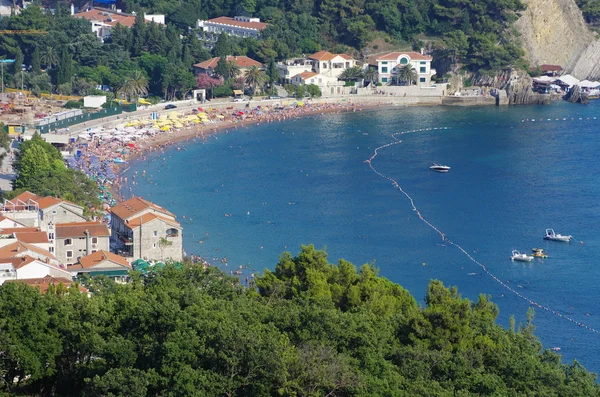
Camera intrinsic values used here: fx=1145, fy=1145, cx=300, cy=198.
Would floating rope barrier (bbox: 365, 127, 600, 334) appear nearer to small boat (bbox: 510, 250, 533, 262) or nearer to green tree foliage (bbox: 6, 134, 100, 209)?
small boat (bbox: 510, 250, 533, 262)

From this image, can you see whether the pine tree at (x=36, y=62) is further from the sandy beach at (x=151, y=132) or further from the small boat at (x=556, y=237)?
the small boat at (x=556, y=237)

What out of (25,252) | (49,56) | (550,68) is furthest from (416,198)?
(550,68)

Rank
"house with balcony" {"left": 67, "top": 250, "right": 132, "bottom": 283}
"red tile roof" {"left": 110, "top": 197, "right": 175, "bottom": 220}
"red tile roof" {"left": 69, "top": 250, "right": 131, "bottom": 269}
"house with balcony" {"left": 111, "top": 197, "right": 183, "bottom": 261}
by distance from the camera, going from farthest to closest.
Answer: "red tile roof" {"left": 110, "top": 197, "right": 175, "bottom": 220} < "house with balcony" {"left": 111, "top": 197, "right": 183, "bottom": 261} < "red tile roof" {"left": 69, "top": 250, "right": 131, "bottom": 269} < "house with balcony" {"left": 67, "top": 250, "right": 132, "bottom": 283}

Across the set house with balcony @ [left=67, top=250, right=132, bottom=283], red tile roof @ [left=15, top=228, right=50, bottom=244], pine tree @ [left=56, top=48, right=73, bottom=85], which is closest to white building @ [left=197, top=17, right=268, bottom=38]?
pine tree @ [left=56, top=48, right=73, bottom=85]

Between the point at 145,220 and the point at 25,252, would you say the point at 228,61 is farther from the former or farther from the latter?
the point at 25,252

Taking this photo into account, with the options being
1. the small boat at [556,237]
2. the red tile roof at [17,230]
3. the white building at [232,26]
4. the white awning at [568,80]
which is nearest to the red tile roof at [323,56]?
the white building at [232,26]

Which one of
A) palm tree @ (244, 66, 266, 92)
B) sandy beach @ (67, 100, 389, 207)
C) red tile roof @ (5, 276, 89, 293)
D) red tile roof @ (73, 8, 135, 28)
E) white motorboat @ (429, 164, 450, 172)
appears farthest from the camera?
red tile roof @ (73, 8, 135, 28)

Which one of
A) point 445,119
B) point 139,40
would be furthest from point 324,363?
point 139,40
